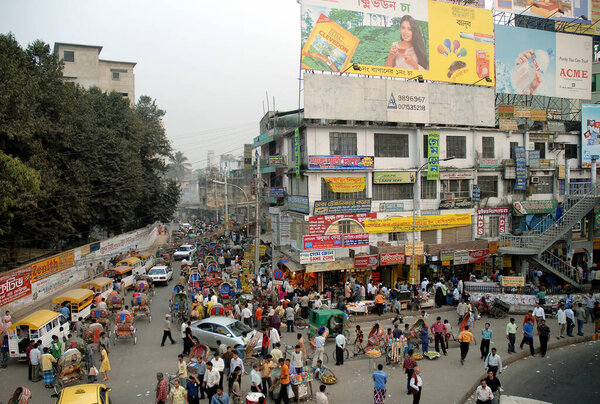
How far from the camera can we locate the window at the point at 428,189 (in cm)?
2816

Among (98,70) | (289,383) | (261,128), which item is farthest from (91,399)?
(98,70)

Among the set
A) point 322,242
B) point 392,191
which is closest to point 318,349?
point 322,242

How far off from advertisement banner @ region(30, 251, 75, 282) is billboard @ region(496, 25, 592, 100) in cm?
3472

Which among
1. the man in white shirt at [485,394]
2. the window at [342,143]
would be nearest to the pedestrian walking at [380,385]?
the man in white shirt at [485,394]

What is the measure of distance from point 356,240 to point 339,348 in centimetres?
1179

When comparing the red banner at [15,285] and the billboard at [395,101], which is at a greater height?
the billboard at [395,101]

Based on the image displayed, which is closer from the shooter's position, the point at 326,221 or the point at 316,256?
the point at 316,256

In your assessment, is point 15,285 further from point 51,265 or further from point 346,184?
point 346,184

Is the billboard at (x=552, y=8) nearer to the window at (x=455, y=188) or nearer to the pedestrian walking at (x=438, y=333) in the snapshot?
the window at (x=455, y=188)

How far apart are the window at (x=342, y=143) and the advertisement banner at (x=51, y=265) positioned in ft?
60.8

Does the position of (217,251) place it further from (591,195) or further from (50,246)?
(591,195)

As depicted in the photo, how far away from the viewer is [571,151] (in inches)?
1304

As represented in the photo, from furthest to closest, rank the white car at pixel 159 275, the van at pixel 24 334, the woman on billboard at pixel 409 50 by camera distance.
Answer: the woman on billboard at pixel 409 50 < the white car at pixel 159 275 < the van at pixel 24 334

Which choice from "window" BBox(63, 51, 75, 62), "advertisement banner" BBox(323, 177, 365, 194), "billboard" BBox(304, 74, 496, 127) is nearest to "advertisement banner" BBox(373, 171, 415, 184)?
"advertisement banner" BBox(323, 177, 365, 194)
